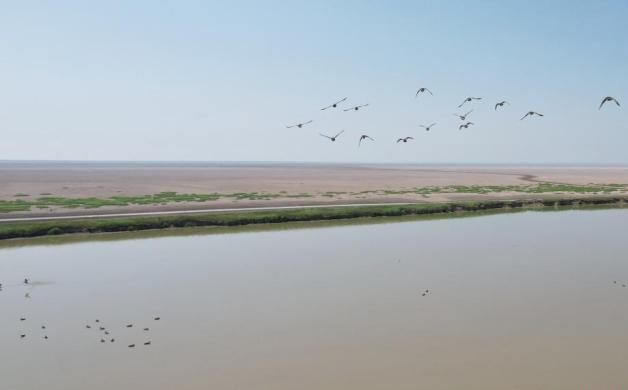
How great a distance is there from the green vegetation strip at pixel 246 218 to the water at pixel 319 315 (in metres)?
4.31

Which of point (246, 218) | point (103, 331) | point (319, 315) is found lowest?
point (103, 331)

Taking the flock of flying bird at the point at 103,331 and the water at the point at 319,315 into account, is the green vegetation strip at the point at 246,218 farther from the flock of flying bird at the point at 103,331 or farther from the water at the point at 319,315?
the flock of flying bird at the point at 103,331

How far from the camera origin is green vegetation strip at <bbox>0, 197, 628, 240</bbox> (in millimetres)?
34125

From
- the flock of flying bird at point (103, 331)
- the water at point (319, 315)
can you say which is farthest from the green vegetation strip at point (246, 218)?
the flock of flying bird at point (103, 331)

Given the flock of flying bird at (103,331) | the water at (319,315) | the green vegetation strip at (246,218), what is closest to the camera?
the water at (319,315)

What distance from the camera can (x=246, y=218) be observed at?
39594 mm

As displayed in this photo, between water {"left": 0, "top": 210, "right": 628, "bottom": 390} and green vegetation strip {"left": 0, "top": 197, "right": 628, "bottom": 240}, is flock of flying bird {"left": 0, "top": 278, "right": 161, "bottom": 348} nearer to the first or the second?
water {"left": 0, "top": 210, "right": 628, "bottom": 390}

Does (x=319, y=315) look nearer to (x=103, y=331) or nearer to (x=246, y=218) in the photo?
(x=103, y=331)

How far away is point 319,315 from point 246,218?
890 inches

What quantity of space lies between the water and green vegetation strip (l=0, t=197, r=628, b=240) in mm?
4309

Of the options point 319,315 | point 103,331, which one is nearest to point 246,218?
point 319,315

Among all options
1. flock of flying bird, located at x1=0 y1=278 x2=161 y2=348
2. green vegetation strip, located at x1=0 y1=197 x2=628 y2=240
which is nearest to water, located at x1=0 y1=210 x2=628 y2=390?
flock of flying bird, located at x1=0 y1=278 x2=161 y2=348

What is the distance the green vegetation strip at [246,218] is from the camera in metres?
34.1

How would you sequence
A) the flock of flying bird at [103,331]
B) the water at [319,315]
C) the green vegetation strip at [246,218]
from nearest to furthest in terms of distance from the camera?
1. the water at [319,315]
2. the flock of flying bird at [103,331]
3. the green vegetation strip at [246,218]
